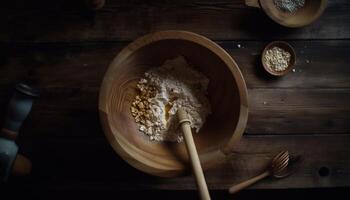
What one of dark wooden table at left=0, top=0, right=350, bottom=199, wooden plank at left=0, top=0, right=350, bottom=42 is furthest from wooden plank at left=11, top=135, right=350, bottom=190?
wooden plank at left=0, top=0, right=350, bottom=42

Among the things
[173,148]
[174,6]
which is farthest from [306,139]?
[174,6]

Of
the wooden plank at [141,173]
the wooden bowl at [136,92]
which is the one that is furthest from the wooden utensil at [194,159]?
the wooden plank at [141,173]

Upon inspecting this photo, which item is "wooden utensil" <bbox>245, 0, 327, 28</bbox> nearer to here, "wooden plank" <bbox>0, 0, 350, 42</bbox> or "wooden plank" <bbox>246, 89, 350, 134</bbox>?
"wooden plank" <bbox>0, 0, 350, 42</bbox>

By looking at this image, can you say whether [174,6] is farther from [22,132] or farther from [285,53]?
[22,132]

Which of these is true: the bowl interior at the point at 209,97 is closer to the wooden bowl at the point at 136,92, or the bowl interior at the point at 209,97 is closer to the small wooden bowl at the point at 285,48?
the wooden bowl at the point at 136,92

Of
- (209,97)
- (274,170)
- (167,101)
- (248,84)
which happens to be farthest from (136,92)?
(274,170)
